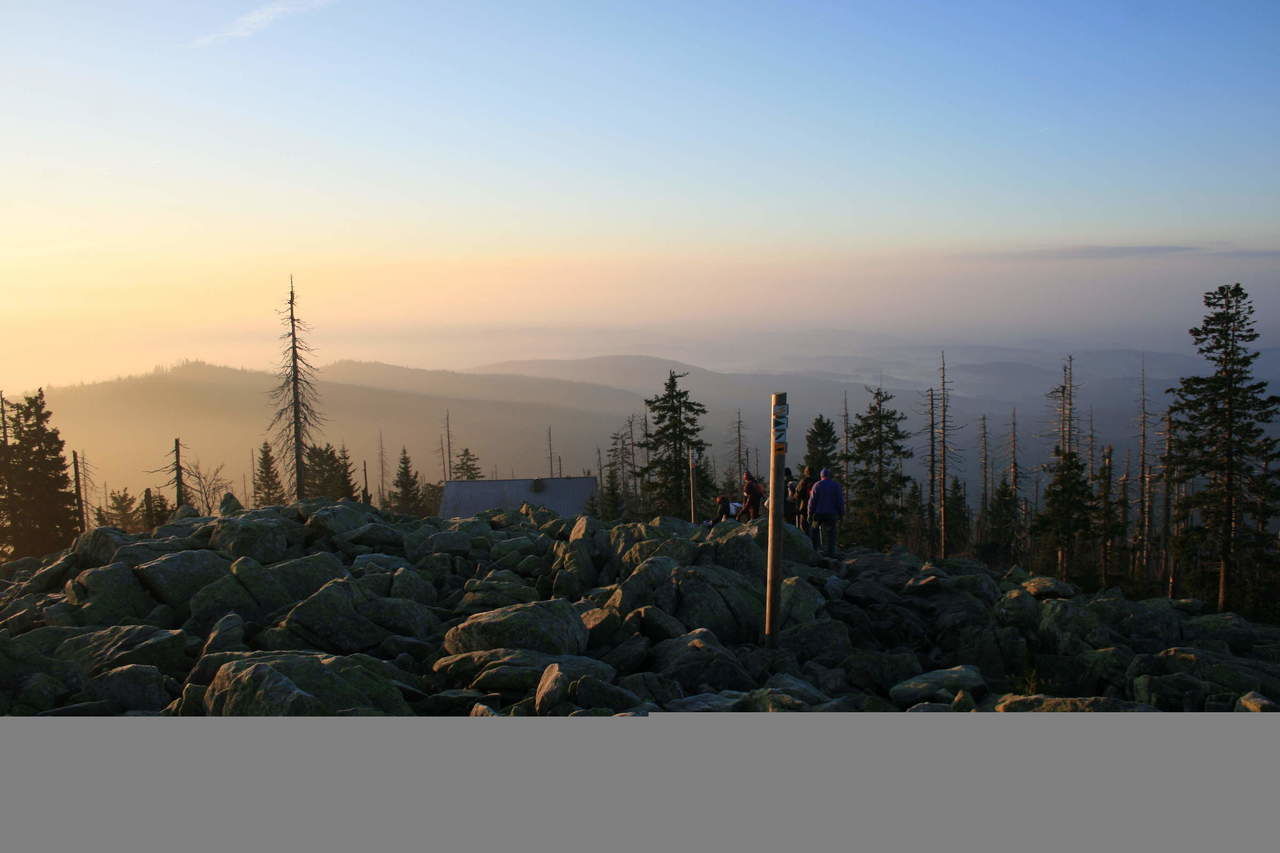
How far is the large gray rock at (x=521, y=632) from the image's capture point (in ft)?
36.9

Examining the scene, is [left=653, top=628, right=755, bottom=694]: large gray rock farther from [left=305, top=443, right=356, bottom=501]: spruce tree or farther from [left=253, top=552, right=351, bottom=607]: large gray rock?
[left=305, top=443, right=356, bottom=501]: spruce tree

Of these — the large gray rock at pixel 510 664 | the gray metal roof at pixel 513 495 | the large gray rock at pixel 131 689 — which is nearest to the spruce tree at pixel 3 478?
the gray metal roof at pixel 513 495

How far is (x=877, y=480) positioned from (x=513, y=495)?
2916 centimetres

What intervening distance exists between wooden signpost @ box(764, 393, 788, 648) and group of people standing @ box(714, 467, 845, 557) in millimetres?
5525

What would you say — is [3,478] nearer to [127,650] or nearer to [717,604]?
[127,650]

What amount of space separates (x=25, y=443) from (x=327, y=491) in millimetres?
22351

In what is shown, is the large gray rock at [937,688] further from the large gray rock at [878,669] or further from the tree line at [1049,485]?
the tree line at [1049,485]

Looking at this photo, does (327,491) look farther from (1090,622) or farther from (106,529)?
(1090,622)

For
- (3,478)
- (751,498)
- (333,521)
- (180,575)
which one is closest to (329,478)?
(3,478)

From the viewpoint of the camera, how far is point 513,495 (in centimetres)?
3553

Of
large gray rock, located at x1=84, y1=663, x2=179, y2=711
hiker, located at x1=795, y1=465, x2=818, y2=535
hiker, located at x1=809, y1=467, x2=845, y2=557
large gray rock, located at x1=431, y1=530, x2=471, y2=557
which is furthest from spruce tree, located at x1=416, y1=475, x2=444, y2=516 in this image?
large gray rock, located at x1=84, y1=663, x2=179, y2=711

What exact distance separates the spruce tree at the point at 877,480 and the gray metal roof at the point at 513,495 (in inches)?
873

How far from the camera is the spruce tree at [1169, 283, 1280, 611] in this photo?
128 ft

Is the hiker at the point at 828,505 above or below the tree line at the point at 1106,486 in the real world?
above
